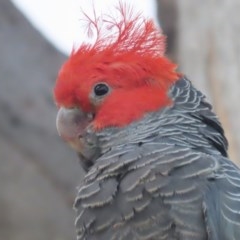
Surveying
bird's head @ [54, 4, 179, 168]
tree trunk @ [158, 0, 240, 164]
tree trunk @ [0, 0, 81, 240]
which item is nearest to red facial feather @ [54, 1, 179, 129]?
bird's head @ [54, 4, 179, 168]

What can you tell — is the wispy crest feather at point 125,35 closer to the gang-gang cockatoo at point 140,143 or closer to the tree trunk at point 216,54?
the gang-gang cockatoo at point 140,143

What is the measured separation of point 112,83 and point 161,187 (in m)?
0.54

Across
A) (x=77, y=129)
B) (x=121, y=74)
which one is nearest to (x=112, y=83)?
(x=121, y=74)

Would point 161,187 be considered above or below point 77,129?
below

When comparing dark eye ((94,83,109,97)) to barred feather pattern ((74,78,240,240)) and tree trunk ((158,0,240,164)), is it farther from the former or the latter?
tree trunk ((158,0,240,164))

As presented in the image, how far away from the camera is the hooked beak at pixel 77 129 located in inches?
143

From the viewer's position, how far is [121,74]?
362cm

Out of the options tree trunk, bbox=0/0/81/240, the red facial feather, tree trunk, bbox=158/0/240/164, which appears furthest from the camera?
tree trunk, bbox=0/0/81/240

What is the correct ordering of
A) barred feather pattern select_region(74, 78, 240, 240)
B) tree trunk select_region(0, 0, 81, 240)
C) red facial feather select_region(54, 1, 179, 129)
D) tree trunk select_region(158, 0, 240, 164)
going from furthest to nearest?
tree trunk select_region(0, 0, 81, 240) → tree trunk select_region(158, 0, 240, 164) → red facial feather select_region(54, 1, 179, 129) → barred feather pattern select_region(74, 78, 240, 240)

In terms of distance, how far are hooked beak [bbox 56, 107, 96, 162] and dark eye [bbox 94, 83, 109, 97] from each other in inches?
3.6

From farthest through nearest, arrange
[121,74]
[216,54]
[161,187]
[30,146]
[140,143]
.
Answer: [30,146], [216,54], [121,74], [140,143], [161,187]

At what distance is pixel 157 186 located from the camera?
129 inches

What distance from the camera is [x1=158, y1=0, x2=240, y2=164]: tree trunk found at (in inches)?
181

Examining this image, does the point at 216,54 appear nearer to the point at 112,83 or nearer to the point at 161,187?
the point at 112,83
